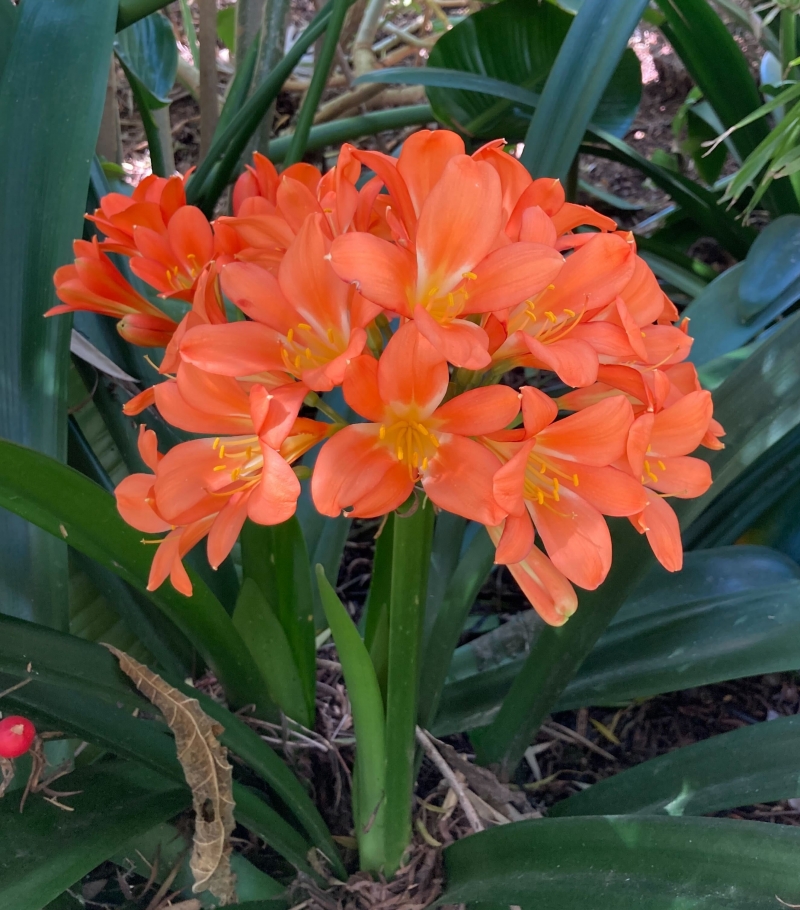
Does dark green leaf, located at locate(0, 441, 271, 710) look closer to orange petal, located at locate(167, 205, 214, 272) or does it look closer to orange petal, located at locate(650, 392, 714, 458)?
orange petal, located at locate(167, 205, 214, 272)

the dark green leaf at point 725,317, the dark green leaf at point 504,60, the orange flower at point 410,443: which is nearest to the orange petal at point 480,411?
the orange flower at point 410,443

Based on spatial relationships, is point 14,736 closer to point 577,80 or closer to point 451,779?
point 451,779

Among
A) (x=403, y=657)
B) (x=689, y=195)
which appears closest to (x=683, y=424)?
(x=403, y=657)

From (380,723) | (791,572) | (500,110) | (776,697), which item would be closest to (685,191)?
(500,110)

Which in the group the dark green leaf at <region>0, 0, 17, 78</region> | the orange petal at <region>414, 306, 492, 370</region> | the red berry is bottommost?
the red berry

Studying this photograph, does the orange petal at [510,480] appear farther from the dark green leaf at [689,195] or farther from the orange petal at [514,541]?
the dark green leaf at [689,195]

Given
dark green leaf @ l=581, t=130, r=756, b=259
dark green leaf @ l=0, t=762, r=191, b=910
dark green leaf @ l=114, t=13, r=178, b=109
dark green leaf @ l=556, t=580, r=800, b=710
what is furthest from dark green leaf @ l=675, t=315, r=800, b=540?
dark green leaf @ l=114, t=13, r=178, b=109
